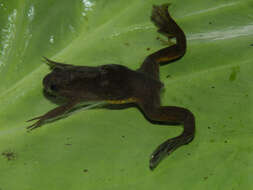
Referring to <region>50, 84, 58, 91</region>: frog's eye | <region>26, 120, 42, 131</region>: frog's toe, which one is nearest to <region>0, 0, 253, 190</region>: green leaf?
<region>26, 120, 42, 131</region>: frog's toe

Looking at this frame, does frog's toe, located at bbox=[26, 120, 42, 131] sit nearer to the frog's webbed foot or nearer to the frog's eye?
the frog's eye

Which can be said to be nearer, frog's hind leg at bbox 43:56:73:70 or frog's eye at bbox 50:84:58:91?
frog's eye at bbox 50:84:58:91

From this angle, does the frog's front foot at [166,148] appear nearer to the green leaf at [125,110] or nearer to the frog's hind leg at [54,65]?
the green leaf at [125,110]

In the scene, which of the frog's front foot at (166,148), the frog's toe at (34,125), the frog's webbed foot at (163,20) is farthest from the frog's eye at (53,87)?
the frog's webbed foot at (163,20)

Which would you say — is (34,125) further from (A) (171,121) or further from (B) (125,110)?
(A) (171,121)

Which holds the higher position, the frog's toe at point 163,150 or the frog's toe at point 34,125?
the frog's toe at point 34,125

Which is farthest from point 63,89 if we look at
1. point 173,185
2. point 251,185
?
point 251,185
